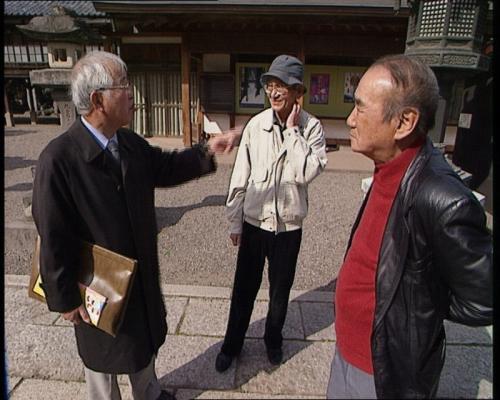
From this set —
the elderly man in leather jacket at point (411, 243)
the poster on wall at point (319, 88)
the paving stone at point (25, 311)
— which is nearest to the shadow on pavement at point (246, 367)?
the elderly man in leather jacket at point (411, 243)

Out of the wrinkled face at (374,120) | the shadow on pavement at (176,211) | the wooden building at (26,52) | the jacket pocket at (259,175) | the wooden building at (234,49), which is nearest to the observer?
the wrinkled face at (374,120)

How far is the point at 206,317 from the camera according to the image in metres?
2.71

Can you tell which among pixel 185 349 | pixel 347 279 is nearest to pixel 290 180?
pixel 347 279

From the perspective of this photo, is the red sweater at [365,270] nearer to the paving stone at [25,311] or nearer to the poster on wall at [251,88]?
the paving stone at [25,311]

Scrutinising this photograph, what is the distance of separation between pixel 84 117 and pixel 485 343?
2.87 meters

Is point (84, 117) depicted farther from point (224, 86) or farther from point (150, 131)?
point (150, 131)

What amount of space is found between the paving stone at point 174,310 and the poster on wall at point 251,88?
7.10 meters

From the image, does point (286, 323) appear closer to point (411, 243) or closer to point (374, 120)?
point (411, 243)

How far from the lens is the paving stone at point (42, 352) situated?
2168 millimetres

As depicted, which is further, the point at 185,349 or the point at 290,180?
the point at 185,349

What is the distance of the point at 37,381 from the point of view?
2.11 m

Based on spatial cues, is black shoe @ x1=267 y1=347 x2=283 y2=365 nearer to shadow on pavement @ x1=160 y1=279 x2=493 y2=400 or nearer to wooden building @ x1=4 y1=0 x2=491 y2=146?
shadow on pavement @ x1=160 y1=279 x2=493 y2=400

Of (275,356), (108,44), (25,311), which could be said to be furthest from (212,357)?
(108,44)

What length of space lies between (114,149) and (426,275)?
1332 millimetres
